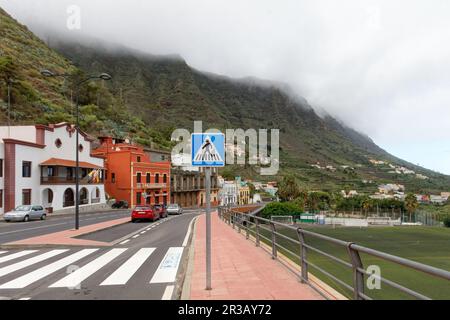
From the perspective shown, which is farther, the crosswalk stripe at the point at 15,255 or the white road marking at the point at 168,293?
the crosswalk stripe at the point at 15,255

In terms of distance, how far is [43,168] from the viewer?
4572 centimetres

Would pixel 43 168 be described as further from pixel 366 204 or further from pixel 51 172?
pixel 366 204

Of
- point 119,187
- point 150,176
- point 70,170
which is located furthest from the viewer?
point 150,176

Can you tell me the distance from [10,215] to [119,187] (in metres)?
32.7

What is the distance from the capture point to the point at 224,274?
8.66 metres

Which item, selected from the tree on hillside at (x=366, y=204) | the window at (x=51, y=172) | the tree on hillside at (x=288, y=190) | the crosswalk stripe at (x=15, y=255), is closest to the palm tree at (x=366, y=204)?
the tree on hillside at (x=366, y=204)

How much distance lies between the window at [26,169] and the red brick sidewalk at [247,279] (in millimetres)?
36180

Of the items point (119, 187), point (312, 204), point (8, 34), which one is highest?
point (8, 34)

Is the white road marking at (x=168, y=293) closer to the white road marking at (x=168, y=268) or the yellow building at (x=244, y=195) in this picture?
the white road marking at (x=168, y=268)

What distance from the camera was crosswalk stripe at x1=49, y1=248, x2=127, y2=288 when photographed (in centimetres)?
845

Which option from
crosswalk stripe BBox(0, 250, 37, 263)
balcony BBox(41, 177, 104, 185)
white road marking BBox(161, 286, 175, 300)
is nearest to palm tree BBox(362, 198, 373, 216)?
balcony BBox(41, 177, 104, 185)

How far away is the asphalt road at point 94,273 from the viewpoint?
7625 mm
